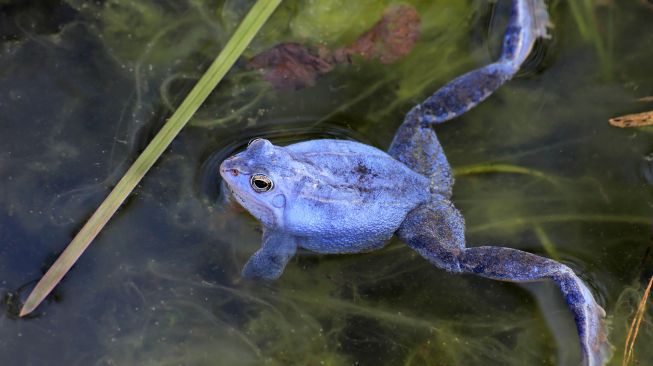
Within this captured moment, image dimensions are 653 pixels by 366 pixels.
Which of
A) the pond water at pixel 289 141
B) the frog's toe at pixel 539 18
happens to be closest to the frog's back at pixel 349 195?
the pond water at pixel 289 141

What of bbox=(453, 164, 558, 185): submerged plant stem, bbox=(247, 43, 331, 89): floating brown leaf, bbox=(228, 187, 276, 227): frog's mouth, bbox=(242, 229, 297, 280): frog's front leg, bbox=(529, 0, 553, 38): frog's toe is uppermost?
bbox=(529, 0, 553, 38): frog's toe

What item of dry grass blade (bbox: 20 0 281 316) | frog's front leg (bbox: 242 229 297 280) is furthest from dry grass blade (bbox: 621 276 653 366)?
dry grass blade (bbox: 20 0 281 316)

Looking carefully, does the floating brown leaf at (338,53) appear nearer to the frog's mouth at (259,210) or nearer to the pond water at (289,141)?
→ the pond water at (289,141)

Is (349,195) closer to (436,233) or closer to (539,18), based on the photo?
(436,233)

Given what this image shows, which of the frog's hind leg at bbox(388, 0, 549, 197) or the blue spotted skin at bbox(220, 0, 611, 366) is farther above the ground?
the frog's hind leg at bbox(388, 0, 549, 197)

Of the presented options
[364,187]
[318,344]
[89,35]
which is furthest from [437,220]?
[89,35]

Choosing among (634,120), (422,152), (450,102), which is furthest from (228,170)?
(634,120)

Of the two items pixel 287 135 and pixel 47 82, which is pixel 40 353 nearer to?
pixel 47 82

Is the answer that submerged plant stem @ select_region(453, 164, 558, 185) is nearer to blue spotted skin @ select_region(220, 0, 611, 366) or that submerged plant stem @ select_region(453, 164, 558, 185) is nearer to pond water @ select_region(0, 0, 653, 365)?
pond water @ select_region(0, 0, 653, 365)
